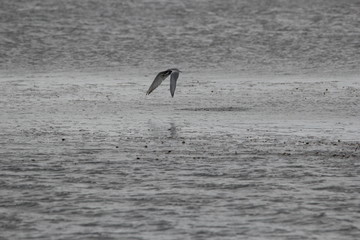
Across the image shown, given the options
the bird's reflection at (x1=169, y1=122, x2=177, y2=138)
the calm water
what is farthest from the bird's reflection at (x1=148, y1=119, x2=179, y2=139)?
the calm water

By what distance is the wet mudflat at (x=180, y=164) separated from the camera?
9680 millimetres

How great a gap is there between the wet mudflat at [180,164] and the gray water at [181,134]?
0.02m

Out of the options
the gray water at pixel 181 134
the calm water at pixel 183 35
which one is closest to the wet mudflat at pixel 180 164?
the gray water at pixel 181 134

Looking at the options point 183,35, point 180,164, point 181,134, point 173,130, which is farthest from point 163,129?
point 183,35

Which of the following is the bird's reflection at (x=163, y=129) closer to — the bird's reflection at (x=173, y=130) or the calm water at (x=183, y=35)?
the bird's reflection at (x=173, y=130)

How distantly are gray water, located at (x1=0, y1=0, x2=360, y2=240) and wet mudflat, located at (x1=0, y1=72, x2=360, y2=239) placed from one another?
0.02m

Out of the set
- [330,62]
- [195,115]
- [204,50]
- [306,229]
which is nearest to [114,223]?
[306,229]

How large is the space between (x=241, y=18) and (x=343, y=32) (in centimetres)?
525

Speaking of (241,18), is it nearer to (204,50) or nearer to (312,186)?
(204,50)

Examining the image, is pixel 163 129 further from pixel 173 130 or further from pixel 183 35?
pixel 183 35

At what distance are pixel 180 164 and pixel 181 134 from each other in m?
2.92

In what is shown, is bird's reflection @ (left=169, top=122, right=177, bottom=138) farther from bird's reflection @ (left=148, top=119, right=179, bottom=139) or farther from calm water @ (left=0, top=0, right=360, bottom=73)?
calm water @ (left=0, top=0, right=360, bottom=73)

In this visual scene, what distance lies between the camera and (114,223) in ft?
31.7

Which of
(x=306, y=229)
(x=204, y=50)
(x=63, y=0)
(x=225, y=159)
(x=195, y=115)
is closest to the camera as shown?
(x=306, y=229)
